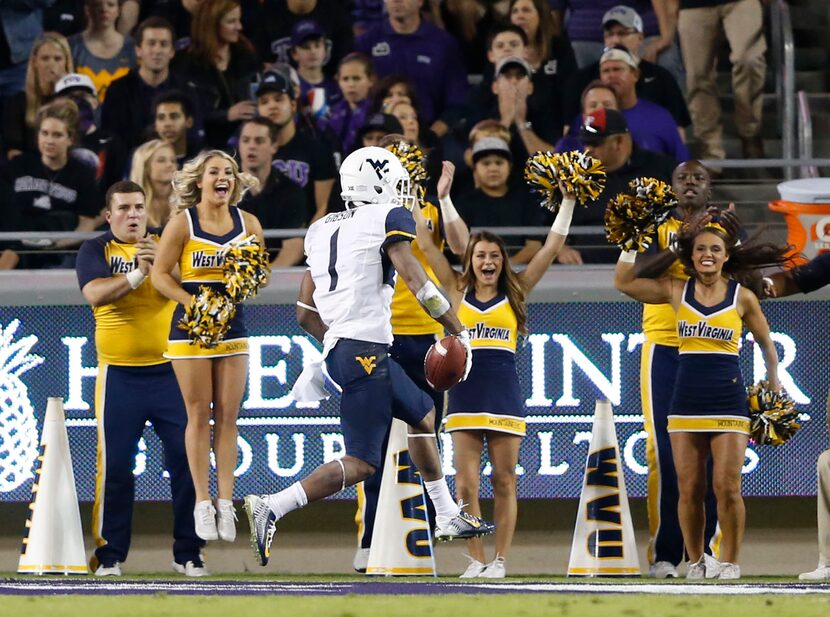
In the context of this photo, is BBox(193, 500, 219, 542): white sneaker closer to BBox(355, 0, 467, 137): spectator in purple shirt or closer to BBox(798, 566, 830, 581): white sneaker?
BBox(798, 566, 830, 581): white sneaker

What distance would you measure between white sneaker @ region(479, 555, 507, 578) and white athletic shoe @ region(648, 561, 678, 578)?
0.85 metres

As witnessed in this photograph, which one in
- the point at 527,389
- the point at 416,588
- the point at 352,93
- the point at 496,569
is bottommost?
the point at 496,569

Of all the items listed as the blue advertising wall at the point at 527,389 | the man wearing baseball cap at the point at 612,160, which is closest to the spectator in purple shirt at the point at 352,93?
the man wearing baseball cap at the point at 612,160

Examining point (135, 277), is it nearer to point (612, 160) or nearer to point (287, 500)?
point (287, 500)

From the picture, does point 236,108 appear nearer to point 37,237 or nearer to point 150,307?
point 37,237

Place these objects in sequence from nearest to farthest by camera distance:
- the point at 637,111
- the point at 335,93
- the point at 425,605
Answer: the point at 425,605 < the point at 637,111 < the point at 335,93

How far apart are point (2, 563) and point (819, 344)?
16.3 feet

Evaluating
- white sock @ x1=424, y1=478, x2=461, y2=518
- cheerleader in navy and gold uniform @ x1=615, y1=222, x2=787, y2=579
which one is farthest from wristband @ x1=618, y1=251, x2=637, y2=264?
white sock @ x1=424, y1=478, x2=461, y2=518

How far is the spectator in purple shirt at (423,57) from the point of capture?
12445 millimetres

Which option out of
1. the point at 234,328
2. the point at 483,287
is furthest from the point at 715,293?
the point at 234,328

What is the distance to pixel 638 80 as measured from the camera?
11992 mm

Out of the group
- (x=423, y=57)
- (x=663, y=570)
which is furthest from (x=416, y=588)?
(x=423, y=57)

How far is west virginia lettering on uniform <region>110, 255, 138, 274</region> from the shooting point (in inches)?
366

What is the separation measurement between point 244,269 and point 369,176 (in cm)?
110
